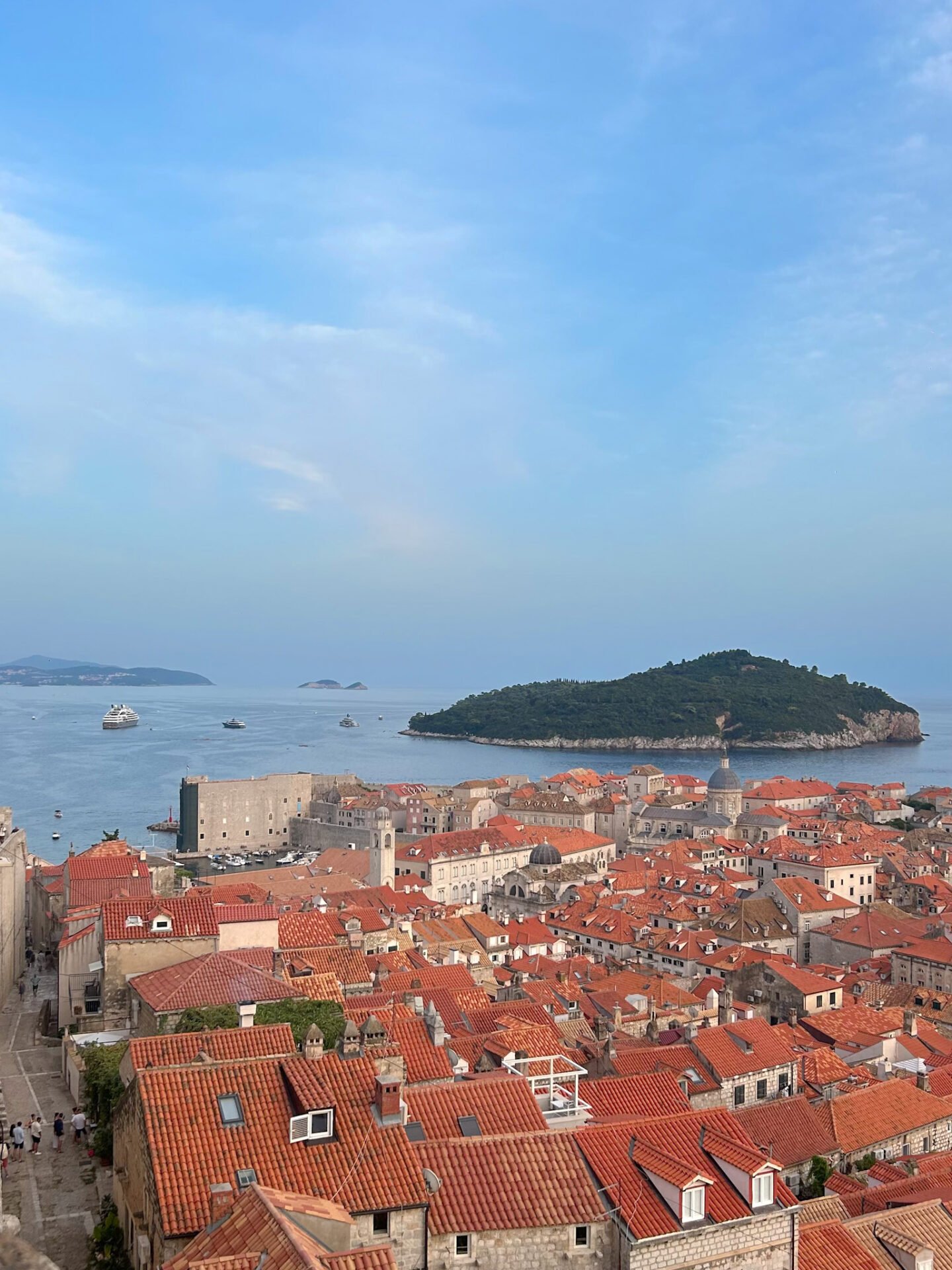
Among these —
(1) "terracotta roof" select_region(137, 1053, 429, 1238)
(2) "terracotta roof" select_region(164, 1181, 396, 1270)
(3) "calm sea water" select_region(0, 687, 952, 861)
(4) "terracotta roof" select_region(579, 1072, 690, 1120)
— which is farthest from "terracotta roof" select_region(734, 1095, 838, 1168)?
(3) "calm sea water" select_region(0, 687, 952, 861)

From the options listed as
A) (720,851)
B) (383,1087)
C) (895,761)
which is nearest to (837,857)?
(720,851)

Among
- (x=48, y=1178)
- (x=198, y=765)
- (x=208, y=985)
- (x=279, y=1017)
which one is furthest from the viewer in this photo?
(x=198, y=765)

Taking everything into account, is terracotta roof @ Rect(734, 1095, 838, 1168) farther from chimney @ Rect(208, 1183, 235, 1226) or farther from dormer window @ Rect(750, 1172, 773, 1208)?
chimney @ Rect(208, 1183, 235, 1226)

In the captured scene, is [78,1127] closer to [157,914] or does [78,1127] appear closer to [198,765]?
[157,914]

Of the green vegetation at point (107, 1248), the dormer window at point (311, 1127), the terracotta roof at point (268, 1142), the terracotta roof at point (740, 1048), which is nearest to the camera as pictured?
the terracotta roof at point (268, 1142)

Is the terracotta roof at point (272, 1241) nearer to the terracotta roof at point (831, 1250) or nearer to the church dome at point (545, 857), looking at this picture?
the terracotta roof at point (831, 1250)

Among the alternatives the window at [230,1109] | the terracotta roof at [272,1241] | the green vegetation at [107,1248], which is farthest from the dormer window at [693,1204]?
the green vegetation at [107,1248]

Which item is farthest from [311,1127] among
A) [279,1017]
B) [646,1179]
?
[279,1017]
